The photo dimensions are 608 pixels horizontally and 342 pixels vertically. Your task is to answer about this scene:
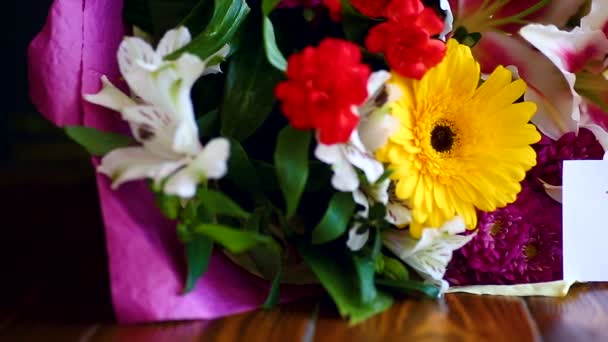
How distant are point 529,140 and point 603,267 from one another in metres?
0.14

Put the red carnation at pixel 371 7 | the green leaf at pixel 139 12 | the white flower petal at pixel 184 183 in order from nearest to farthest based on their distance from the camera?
the white flower petal at pixel 184 183 < the red carnation at pixel 371 7 < the green leaf at pixel 139 12

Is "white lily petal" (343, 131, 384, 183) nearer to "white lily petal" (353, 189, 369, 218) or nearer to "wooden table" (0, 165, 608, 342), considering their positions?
"white lily petal" (353, 189, 369, 218)

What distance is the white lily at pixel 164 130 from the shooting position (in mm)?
478

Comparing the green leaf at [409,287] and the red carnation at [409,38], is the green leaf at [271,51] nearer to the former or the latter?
the red carnation at [409,38]

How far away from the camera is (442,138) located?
0.60 m

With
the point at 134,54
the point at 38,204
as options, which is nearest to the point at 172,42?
the point at 134,54

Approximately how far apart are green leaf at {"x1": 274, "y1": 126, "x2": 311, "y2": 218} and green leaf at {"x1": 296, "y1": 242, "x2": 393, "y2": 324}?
0.07m

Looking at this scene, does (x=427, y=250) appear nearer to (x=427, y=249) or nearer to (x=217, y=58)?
(x=427, y=249)

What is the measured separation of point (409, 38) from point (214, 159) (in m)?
0.17

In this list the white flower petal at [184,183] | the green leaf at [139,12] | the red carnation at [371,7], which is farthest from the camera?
the green leaf at [139,12]

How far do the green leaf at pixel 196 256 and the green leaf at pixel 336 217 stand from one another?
0.08m

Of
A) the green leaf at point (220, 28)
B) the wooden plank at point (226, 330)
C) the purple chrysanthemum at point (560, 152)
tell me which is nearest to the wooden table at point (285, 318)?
the wooden plank at point (226, 330)

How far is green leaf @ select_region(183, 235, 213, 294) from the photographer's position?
0.53 m

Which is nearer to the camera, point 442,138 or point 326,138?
point 326,138
